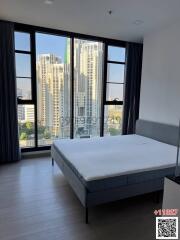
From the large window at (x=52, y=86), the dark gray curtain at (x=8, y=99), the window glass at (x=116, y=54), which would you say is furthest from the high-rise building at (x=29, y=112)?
the window glass at (x=116, y=54)

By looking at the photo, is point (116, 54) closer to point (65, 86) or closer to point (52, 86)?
point (65, 86)

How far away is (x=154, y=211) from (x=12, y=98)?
10.5 ft

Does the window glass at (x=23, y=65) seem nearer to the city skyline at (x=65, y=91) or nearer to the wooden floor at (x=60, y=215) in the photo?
the city skyline at (x=65, y=91)

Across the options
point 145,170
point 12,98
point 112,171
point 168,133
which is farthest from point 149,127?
point 12,98

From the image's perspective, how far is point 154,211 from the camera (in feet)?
7.98

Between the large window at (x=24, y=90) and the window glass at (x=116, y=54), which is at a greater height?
the window glass at (x=116, y=54)

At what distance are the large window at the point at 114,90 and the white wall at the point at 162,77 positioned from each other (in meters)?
0.77

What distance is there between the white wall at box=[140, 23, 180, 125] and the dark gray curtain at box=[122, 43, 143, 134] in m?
0.50

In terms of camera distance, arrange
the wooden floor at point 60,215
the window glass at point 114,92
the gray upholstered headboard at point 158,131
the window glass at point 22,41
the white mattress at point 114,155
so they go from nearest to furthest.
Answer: the wooden floor at point 60,215 < the white mattress at point 114,155 < the gray upholstered headboard at point 158,131 < the window glass at point 22,41 < the window glass at point 114,92

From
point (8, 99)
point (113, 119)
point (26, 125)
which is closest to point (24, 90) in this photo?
point (8, 99)

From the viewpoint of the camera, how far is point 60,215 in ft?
7.59

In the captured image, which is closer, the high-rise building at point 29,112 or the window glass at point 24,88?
the window glass at point 24,88

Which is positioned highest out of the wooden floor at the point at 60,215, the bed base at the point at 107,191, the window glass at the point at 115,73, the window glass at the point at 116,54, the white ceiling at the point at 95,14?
the white ceiling at the point at 95,14

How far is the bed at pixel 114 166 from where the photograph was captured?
2.18 meters
